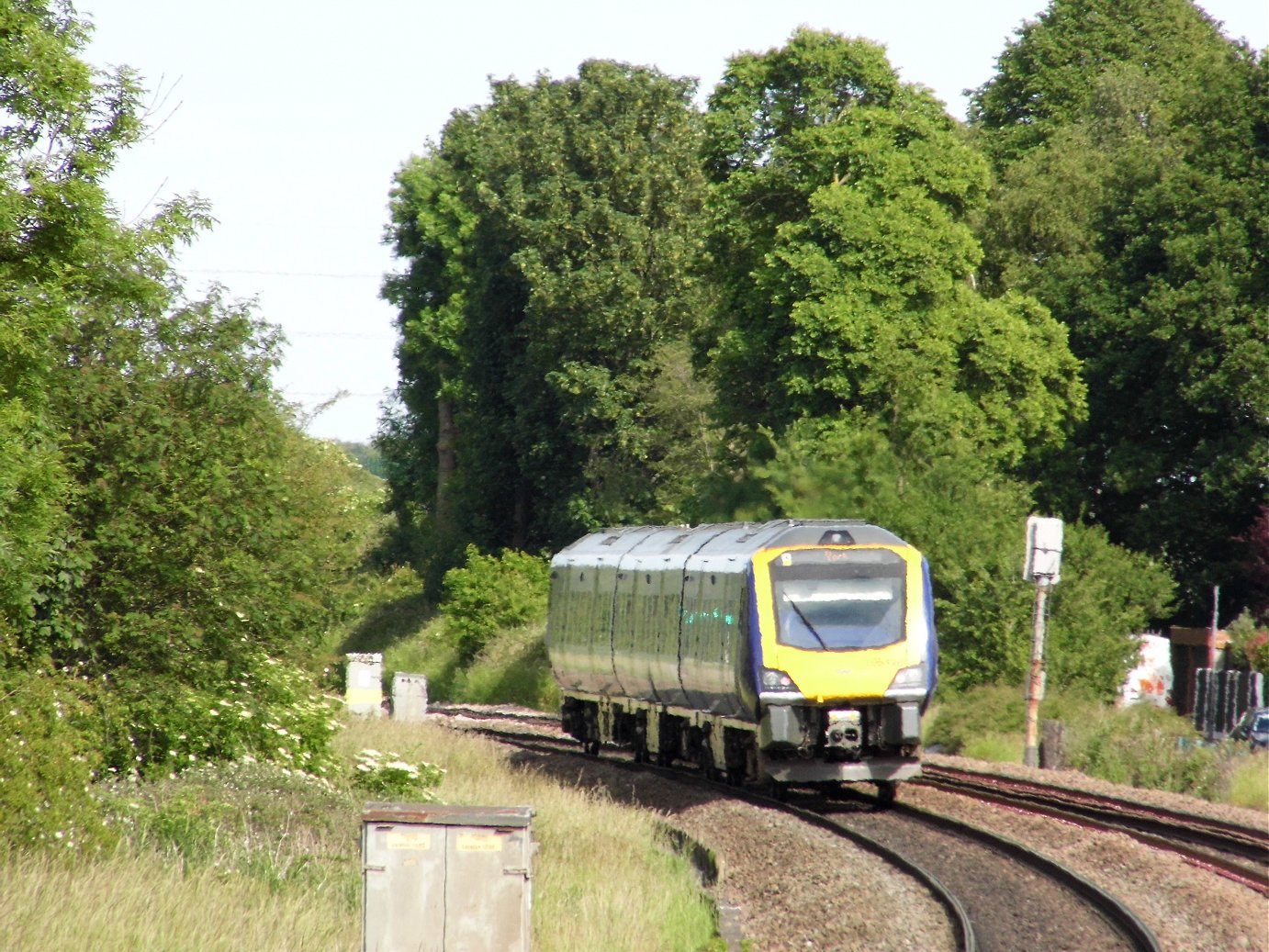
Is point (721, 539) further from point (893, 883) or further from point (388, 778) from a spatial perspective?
point (893, 883)

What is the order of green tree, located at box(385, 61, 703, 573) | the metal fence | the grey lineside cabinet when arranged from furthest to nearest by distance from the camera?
green tree, located at box(385, 61, 703, 573) < the metal fence < the grey lineside cabinet

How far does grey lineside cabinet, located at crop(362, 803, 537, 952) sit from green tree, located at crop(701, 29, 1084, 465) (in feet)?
97.2

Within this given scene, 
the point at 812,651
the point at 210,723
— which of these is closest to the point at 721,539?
the point at 812,651

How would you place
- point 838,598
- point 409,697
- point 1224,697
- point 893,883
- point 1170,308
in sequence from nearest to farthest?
1. point 893,883
2. point 838,598
3. point 409,697
4. point 1224,697
5. point 1170,308

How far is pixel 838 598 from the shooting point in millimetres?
20281

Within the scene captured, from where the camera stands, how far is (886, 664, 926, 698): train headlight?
20.0 metres

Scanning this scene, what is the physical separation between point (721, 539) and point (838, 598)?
2993 mm

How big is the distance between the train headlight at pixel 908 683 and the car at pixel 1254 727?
1090cm

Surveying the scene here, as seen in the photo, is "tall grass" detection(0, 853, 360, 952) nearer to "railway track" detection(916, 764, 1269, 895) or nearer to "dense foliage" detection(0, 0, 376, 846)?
"dense foliage" detection(0, 0, 376, 846)

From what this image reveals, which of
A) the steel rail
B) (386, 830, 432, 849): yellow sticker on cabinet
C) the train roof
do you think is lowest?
the steel rail

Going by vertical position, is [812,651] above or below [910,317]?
below

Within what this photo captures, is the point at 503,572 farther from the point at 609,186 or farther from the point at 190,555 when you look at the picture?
the point at 190,555

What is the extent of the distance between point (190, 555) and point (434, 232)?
48136mm

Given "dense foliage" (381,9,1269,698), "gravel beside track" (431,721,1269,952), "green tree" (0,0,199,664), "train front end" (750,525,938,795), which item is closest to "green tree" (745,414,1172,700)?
"dense foliage" (381,9,1269,698)
